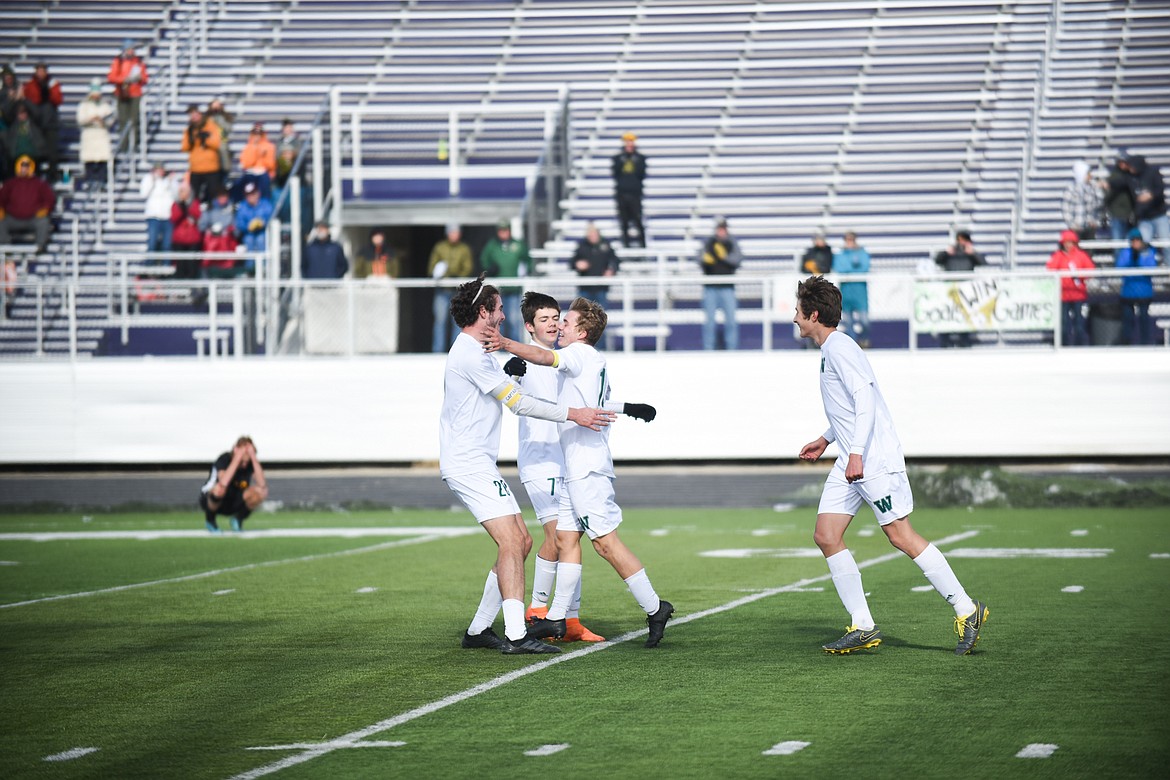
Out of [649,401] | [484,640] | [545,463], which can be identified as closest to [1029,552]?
[545,463]

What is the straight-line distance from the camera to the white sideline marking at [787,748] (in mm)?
6305

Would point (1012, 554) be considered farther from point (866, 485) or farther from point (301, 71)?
point (301, 71)

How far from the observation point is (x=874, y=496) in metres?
8.38

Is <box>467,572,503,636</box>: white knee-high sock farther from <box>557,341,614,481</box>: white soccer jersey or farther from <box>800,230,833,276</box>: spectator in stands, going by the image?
<box>800,230,833,276</box>: spectator in stands

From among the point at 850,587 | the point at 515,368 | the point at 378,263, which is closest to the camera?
the point at 515,368

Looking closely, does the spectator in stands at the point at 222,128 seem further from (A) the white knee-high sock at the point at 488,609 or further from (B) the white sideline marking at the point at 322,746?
(B) the white sideline marking at the point at 322,746

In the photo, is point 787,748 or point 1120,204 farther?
point 1120,204

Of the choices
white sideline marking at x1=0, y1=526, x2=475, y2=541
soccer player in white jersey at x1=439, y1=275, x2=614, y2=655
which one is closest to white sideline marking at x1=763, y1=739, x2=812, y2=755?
soccer player in white jersey at x1=439, y1=275, x2=614, y2=655

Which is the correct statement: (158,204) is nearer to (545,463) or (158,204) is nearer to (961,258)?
(961,258)

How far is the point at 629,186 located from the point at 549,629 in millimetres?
15591

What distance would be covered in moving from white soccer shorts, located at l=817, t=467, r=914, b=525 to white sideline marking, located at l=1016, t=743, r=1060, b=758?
2078mm

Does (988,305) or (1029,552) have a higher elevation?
(988,305)

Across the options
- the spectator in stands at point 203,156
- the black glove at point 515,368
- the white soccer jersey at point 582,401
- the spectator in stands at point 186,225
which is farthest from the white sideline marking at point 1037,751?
the spectator in stands at point 203,156

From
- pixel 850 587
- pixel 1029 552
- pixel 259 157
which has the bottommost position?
pixel 1029 552
